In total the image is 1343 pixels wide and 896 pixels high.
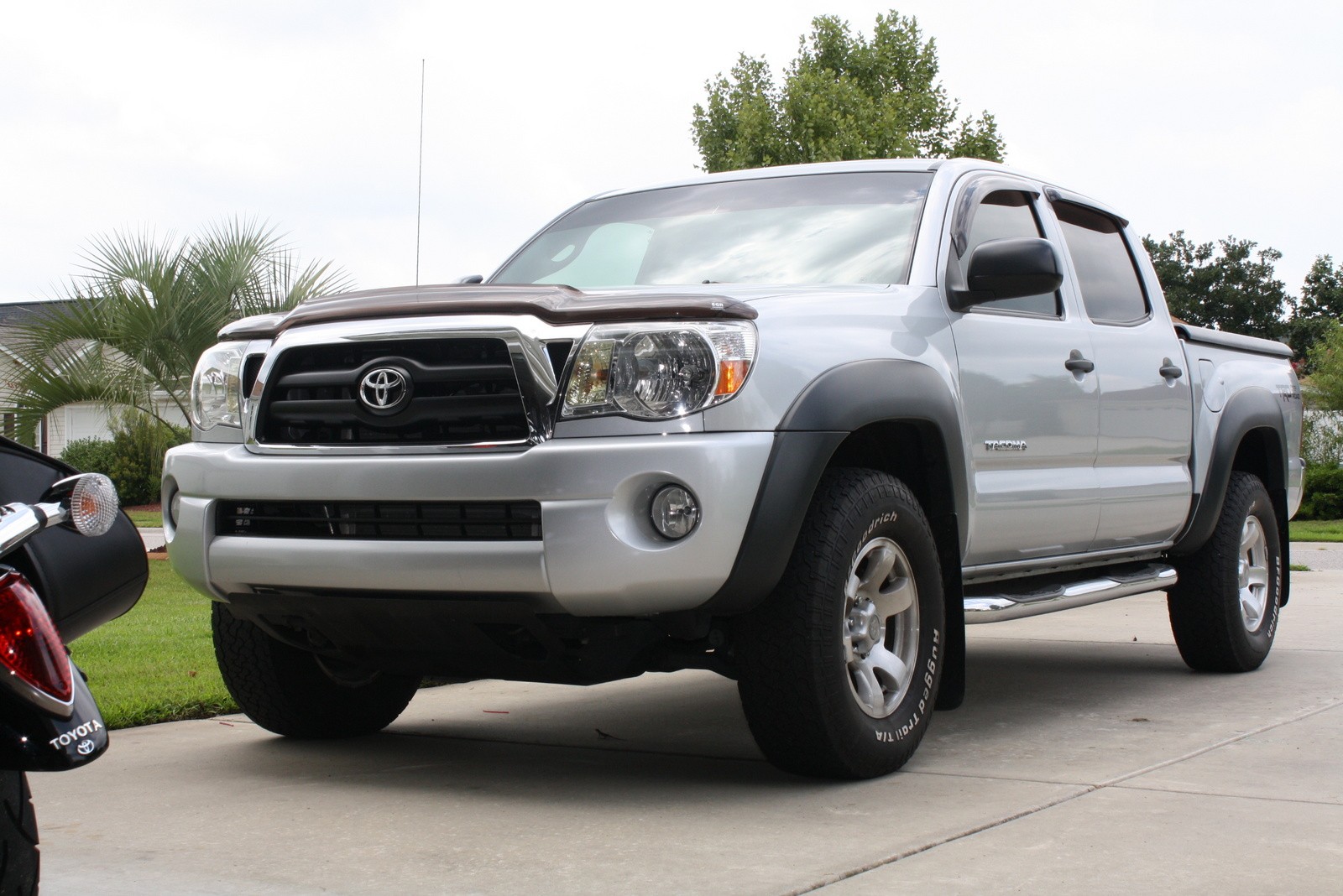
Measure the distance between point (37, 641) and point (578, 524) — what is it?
5.59 feet

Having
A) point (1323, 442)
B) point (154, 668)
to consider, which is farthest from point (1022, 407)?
point (1323, 442)

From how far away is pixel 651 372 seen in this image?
4031 mm

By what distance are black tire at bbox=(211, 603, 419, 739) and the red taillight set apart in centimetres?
244

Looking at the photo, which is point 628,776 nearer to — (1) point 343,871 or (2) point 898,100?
(1) point 343,871

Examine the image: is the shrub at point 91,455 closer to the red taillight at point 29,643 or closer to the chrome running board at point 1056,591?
the chrome running board at point 1056,591

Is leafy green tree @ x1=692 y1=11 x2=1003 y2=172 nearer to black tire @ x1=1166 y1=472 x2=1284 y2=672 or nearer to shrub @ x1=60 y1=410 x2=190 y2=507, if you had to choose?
shrub @ x1=60 y1=410 x2=190 y2=507

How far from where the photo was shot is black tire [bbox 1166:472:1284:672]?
6746 mm

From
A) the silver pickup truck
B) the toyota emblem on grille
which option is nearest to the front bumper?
the silver pickup truck

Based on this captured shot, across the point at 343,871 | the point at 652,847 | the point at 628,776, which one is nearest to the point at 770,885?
the point at 652,847

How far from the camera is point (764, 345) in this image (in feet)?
13.5

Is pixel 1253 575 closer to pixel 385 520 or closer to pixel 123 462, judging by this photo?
pixel 385 520

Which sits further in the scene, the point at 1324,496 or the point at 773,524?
the point at 1324,496

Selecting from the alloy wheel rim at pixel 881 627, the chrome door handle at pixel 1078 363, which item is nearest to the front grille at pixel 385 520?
the alloy wheel rim at pixel 881 627

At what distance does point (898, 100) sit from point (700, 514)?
124ft
